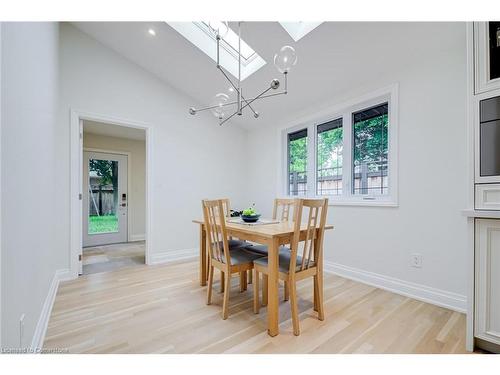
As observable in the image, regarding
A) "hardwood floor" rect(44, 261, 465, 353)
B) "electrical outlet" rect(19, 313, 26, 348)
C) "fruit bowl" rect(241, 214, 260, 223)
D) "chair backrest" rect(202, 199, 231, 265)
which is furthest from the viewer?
"fruit bowl" rect(241, 214, 260, 223)

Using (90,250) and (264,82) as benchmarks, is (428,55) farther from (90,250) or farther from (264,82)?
(90,250)

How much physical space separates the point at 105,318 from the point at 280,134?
3.26 m

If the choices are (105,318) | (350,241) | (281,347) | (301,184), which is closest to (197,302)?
(105,318)

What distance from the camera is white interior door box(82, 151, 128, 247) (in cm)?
477

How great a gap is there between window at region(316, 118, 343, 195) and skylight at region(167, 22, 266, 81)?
48.9 inches

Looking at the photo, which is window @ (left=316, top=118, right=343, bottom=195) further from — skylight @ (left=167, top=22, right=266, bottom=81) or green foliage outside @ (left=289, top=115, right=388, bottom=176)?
skylight @ (left=167, top=22, right=266, bottom=81)

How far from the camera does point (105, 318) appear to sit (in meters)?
1.91

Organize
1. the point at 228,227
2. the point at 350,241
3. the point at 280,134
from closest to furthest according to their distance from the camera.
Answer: the point at 228,227 < the point at 350,241 < the point at 280,134

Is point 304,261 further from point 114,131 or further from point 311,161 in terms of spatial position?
point 114,131

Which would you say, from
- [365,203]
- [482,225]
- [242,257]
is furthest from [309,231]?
[365,203]

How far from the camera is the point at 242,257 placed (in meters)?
2.14

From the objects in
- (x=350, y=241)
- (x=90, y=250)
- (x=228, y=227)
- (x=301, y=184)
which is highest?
(x=301, y=184)

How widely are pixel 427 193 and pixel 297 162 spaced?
186cm

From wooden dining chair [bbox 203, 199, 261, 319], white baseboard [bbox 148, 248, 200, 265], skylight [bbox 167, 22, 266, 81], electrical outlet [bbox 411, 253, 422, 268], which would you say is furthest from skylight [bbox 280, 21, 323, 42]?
white baseboard [bbox 148, 248, 200, 265]
